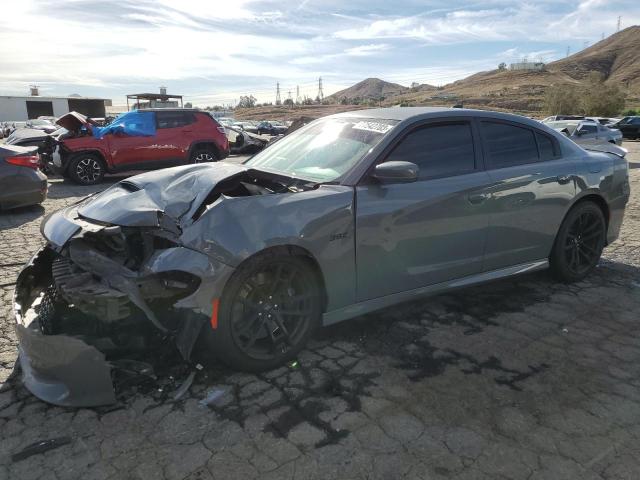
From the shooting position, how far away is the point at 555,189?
434cm

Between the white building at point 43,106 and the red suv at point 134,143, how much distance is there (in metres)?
53.0

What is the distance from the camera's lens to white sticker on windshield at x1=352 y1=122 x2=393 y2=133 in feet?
11.9

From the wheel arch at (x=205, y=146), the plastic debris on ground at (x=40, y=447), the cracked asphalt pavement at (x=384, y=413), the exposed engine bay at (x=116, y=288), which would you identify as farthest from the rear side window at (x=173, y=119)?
the plastic debris on ground at (x=40, y=447)

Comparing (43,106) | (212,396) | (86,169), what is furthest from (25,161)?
(43,106)

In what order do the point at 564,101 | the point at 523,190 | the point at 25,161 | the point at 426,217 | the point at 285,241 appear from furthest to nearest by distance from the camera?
the point at 564,101, the point at 25,161, the point at 523,190, the point at 426,217, the point at 285,241

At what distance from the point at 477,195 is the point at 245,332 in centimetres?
203

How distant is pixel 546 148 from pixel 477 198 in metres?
1.13

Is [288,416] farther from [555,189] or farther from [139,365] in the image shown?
[555,189]

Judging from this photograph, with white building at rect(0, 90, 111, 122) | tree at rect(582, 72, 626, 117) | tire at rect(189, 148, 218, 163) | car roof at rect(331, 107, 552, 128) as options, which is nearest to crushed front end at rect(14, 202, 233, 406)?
car roof at rect(331, 107, 552, 128)

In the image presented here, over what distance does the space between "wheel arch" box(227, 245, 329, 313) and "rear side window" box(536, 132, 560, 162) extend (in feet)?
7.99

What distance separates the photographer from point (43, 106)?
62.1m

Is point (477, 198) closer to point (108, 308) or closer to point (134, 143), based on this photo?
point (108, 308)

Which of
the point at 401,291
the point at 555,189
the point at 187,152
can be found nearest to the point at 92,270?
the point at 401,291

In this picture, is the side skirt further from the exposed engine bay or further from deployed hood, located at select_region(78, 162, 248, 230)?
deployed hood, located at select_region(78, 162, 248, 230)
